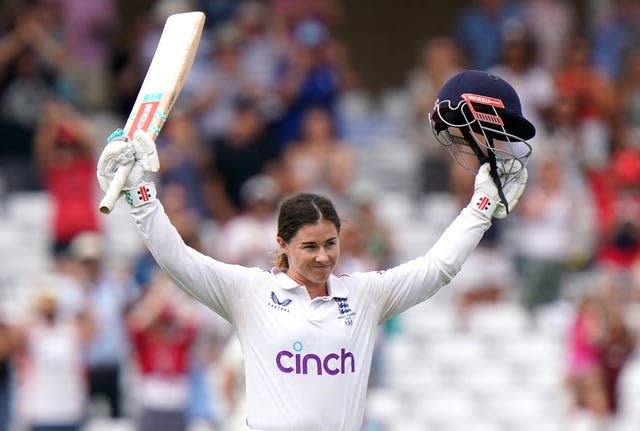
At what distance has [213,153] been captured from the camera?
12781mm

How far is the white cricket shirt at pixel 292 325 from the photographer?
549cm

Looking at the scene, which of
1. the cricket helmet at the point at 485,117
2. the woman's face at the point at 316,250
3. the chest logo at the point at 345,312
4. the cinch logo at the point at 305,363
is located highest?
the cricket helmet at the point at 485,117

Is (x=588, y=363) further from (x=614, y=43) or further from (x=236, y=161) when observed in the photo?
(x=614, y=43)

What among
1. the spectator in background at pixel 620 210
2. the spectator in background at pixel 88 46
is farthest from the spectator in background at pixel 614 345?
the spectator in background at pixel 88 46

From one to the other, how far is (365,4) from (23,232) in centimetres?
576

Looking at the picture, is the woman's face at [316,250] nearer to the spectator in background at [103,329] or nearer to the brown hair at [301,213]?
the brown hair at [301,213]

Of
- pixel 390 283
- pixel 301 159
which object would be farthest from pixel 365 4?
pixel 390 283

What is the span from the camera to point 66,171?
12.1 meters

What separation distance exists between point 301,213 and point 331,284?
11.7 inches

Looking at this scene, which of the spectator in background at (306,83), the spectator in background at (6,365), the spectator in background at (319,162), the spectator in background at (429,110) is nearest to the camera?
the spectator in background at (6,365)

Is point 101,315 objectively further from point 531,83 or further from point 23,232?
point 531,83

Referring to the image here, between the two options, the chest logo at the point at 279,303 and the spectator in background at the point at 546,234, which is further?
the spectator in background at the point at 546,234

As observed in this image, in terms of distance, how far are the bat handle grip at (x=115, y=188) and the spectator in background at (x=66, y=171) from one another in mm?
6535

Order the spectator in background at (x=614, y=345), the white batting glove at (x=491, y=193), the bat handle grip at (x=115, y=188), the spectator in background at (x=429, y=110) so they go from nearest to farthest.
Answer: the bat handle grip at (x=115, y=188) < the white batting glove at (x=491, y=193) < the spectator in background at (x=614, y=345) < the spectator in background at (x=429, y=110)
